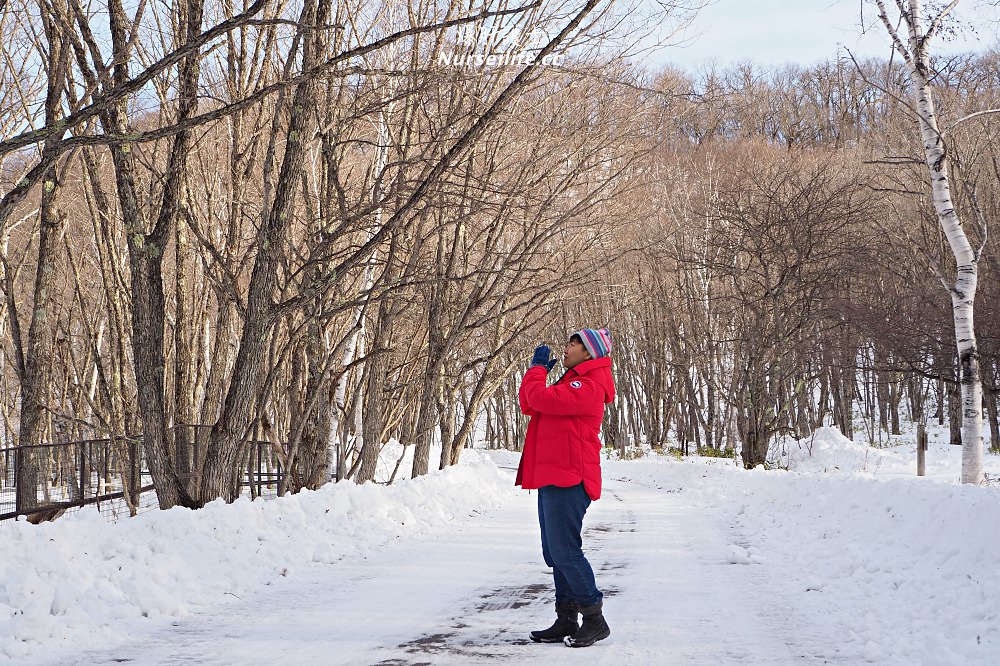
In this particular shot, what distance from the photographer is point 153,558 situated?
6.35 m

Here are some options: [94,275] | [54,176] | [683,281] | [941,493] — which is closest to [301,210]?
[54,176]

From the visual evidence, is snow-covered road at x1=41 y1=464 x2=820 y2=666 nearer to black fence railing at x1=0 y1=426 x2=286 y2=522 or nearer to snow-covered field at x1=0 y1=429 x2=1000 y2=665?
snow-covered field at x1=0 y1=429 x2=1000 y2=665

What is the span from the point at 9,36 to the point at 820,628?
16.1 m

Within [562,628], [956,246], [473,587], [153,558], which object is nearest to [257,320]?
[153,558]

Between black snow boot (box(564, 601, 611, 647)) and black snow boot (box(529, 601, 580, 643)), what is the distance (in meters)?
0.08

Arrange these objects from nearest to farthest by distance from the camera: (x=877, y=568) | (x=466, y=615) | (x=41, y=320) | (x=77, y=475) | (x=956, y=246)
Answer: (x=466, y=615) → (x=877, y=568) → (x=41, y=320) → (x=956, y=246) → (x=77, y=475)

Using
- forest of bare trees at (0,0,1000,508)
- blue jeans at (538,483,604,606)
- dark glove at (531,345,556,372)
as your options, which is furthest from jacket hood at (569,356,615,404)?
forest of bare trees at (0,0,1000,508)

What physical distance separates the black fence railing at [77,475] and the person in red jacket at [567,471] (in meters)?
7.78

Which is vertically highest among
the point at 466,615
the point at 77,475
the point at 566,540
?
the point at 566,540

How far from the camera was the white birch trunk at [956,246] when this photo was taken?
13.6 meters

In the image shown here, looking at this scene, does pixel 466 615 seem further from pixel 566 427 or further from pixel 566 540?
pixel 566 427

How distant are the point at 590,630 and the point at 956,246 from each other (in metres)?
12.0

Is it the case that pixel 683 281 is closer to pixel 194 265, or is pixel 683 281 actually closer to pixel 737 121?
pixel 737 121

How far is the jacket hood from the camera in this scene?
17.6ft
